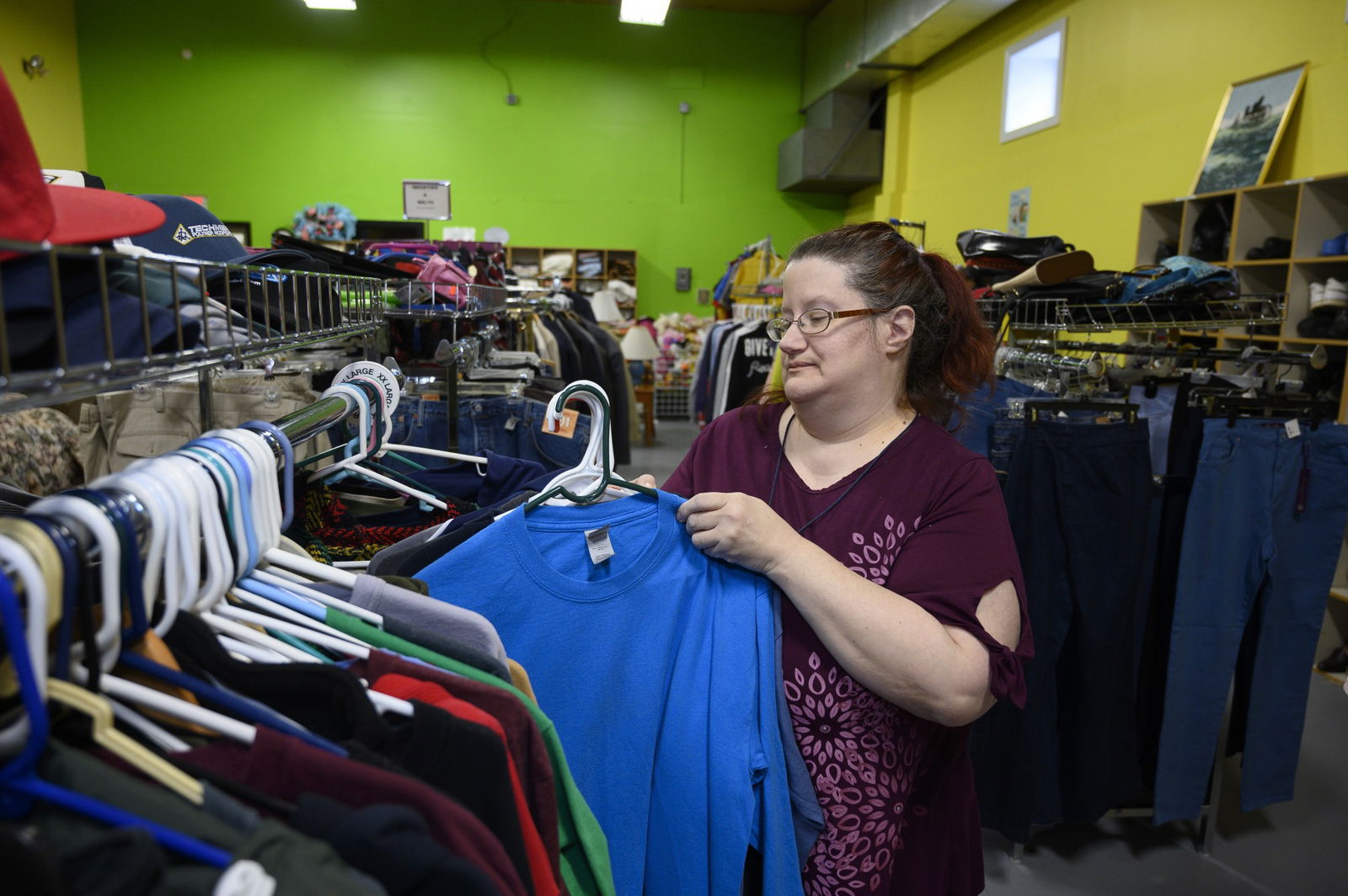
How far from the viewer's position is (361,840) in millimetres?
510

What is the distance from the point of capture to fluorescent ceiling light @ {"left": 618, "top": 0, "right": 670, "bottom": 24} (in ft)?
22.0

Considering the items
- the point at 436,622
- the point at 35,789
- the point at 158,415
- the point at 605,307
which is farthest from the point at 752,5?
the point at 35,789

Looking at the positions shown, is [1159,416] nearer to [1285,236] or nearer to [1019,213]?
[1285,236]

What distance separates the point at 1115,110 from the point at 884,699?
17.6ft

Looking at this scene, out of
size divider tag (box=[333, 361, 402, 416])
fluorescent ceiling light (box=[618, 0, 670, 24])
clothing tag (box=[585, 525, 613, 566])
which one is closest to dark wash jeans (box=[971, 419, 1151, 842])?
clothing tag (box=[585, 525, 613, 566])

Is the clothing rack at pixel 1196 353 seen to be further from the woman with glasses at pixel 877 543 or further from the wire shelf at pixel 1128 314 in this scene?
the woman with glasses at pixel 877 543

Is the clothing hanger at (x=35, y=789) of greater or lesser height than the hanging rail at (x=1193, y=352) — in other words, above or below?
below

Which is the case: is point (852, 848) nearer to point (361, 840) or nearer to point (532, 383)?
point (361, 840)

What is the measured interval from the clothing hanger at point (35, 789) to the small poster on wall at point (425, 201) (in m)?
3.69

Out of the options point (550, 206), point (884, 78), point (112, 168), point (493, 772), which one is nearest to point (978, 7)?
point (884, 78)

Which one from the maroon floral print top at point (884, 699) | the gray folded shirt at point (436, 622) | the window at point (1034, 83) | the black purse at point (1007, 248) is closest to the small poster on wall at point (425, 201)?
the black purse at point (1007, 248)

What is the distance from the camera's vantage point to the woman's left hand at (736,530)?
1.08 meters

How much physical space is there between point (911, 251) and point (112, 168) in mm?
10084

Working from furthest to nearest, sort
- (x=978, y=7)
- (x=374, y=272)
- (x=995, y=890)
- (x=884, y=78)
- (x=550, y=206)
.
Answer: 1. (x=550, y=206)
2. (x=884, y=78)
3. (x=978, y=7)
4. (x=374, y=272)
5. (x=995, y=890)
